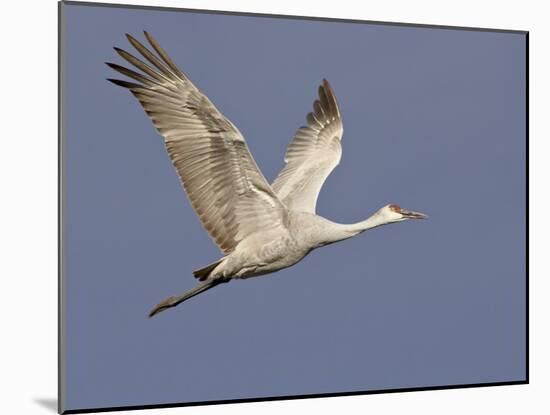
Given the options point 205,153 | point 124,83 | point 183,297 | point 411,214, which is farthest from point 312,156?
point 124,83

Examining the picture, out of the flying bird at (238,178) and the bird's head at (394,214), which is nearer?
the flying bird at (238,178)

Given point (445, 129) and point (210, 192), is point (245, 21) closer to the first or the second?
point (210, 192)

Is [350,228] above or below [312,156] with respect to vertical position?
below

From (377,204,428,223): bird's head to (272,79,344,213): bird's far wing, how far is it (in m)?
0.39

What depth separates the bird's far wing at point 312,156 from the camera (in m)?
6.24

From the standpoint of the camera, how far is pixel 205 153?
564cm

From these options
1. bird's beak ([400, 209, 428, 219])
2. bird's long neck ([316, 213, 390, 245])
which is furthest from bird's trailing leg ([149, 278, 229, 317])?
bird's beak ([400, 209, 428, 219])

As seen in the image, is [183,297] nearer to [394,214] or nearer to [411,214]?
[394,214]

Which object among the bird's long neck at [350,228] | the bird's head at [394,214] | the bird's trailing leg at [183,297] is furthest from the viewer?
the bird's head at [394,214]

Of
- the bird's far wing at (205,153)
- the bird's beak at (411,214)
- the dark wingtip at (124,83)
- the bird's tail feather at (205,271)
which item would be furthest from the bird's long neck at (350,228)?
the dark wingtip at (124,83)

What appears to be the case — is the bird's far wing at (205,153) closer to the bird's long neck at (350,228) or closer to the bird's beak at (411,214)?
the bird's long neck at (350,228)

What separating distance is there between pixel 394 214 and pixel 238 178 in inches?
38.4

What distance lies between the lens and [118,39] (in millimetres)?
5711

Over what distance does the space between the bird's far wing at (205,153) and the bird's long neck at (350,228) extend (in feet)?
0.92
